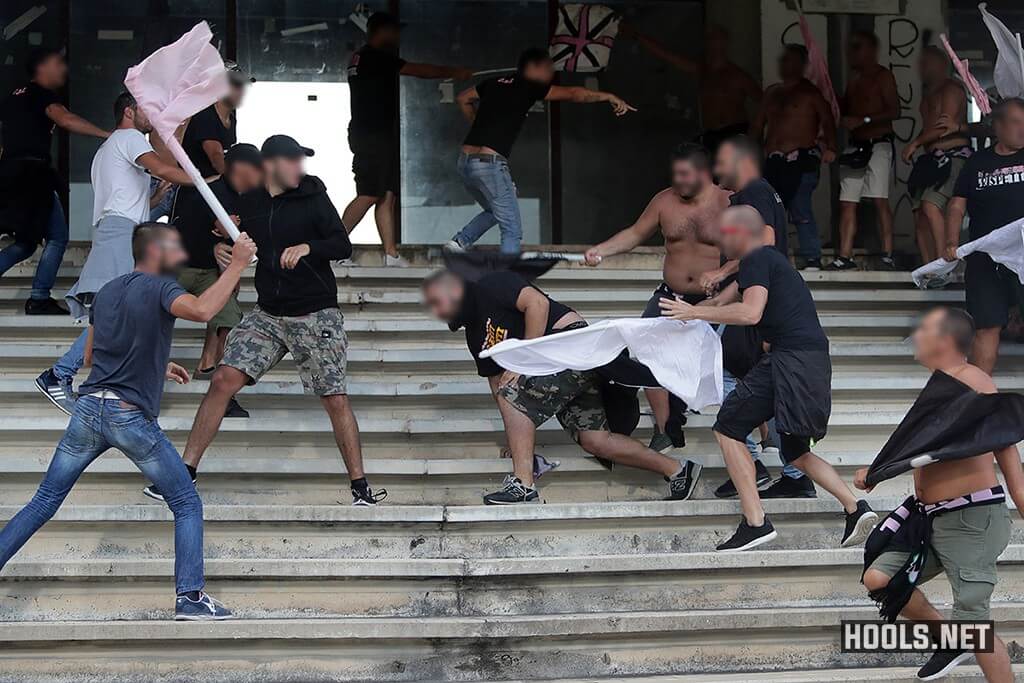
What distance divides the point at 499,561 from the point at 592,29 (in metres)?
6.77

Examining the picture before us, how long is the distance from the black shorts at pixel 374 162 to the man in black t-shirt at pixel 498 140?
0.75 metres

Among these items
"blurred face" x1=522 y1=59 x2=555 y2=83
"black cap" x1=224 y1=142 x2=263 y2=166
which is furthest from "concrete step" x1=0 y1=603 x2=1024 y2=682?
"blurred face" x1=522 y1=59 x2=555 y2=83

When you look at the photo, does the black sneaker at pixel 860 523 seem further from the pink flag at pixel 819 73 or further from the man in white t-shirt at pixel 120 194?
the pink flag at pixel 819 73

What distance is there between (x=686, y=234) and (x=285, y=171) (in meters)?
2.12

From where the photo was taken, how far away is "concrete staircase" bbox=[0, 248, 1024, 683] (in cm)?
578

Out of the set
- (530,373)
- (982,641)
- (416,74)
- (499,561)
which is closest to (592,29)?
(416,74)

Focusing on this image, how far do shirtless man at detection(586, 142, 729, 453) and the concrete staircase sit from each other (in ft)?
1.34

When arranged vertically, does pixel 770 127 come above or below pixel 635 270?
above

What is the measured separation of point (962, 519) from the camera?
5.11 m

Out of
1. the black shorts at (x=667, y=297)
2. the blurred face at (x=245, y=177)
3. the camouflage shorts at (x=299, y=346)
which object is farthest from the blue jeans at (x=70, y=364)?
the black shorts at (x=667, y=297)

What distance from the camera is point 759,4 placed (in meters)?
11.6

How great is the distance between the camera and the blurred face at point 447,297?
6.70 m

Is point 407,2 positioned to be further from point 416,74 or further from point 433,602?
point 433,602
